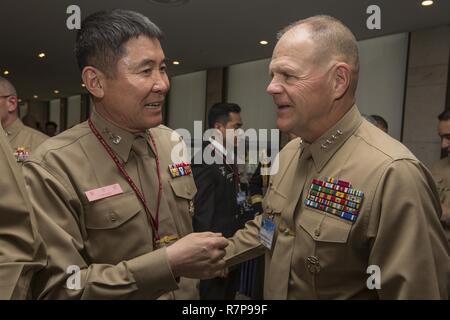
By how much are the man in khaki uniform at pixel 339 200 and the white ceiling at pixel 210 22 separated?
145 inches

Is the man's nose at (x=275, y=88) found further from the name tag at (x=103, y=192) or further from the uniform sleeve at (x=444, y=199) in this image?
the uniform sleeve at (x=444, y=199)

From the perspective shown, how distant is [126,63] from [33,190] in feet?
1.68

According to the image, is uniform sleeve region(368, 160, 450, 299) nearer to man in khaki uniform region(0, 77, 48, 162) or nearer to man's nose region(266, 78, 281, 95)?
man's nose region(266, 78, 281, 95)

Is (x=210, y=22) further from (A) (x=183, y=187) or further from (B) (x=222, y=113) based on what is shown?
(A) (x=183, y=187)

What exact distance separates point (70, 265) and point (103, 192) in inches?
10.1

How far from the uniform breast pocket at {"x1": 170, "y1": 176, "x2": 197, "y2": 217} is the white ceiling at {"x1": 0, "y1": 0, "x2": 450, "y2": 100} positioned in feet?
12.3

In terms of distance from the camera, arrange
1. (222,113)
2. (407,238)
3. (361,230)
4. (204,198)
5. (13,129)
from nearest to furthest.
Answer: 1. (407,238)
2. (361,230)
3. (204,198)
4. (13,129)
5. (222,113)

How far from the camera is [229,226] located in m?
2.98

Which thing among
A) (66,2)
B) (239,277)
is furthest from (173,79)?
(239,277)

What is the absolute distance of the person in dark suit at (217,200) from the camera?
9.21 feet

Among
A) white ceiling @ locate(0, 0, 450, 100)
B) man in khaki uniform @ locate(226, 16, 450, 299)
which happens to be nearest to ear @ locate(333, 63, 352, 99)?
man in khaki uniform @ locate(226, 16, 450, 299)

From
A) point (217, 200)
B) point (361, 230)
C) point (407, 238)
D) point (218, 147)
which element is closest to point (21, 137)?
point (218, 147)

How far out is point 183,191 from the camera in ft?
5.03
